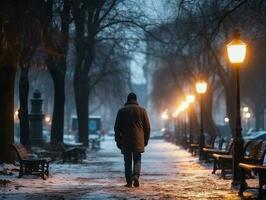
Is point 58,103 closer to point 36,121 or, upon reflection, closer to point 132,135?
point 36,121

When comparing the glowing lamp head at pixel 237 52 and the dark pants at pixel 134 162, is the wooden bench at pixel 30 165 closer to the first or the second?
the dark pants at pixel 134 162

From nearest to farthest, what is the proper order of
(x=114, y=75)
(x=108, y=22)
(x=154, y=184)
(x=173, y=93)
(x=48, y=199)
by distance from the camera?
(x=48, y=199), (x=154, y=184), (x=108, y=22), (x=114, y=75), (x=173, y=93)

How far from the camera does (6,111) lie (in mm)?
21312

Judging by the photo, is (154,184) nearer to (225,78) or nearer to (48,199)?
(48,199)

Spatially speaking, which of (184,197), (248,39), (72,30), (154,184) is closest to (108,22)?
(72,30)

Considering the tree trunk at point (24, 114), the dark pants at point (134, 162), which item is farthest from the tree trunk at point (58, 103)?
the dark pants at point (134, 162)

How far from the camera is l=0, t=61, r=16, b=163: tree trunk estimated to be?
2098cm

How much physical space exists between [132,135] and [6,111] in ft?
22.4

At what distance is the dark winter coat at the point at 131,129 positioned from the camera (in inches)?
619

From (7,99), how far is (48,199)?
853 centimetres

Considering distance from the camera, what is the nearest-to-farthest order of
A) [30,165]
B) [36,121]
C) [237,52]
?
[237,52]
[30,165]
[36,121]

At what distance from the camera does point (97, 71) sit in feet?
156

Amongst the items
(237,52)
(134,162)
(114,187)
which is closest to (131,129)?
(134,162)

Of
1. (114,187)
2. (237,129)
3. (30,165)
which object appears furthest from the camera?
(30,165)
